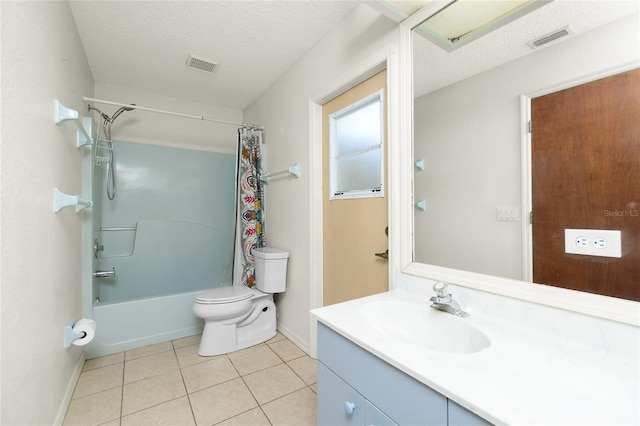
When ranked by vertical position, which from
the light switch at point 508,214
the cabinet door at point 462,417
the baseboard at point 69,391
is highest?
the light switch at point 508,214

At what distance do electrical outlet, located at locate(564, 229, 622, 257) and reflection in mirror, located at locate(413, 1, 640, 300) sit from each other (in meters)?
0.02

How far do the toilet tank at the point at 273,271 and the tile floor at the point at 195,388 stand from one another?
471mm

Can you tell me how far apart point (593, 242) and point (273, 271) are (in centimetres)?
194

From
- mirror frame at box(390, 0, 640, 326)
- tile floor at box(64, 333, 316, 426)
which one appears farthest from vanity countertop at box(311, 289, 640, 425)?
tile floor at box(64, 333, 316, 426)

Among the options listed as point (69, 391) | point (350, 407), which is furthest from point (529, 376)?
point (69, 391)

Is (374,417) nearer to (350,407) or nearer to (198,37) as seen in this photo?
(350,407)

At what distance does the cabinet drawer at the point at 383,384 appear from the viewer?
2.05 feet

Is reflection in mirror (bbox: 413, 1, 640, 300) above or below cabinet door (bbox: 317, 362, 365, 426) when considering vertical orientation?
above

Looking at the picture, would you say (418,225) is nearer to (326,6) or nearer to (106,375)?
(326,6)

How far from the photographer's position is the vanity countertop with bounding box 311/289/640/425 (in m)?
0.50

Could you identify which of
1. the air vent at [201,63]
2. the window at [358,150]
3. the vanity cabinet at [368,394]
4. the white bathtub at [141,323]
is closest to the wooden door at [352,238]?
the window at [358,150]

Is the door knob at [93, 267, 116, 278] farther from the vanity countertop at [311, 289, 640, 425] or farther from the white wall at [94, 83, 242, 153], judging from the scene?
the vanity countertop at [311, 289, 640, 425]

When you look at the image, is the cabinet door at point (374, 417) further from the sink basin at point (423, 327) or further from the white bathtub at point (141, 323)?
the white bathtub at point (141, 323)

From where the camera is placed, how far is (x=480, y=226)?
104 cm
